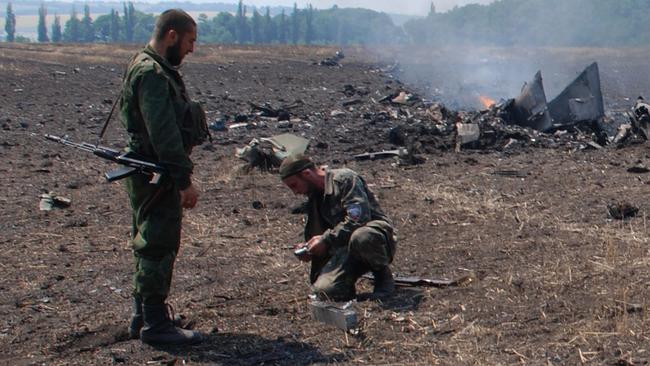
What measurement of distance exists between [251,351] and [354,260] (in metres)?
1.26

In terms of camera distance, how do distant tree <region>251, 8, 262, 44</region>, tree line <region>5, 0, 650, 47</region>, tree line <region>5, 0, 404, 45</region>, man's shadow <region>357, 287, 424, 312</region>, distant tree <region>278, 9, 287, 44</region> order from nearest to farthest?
1. man's shadow <region>357, 287, 424, 312</region>
2. tree line <region>5, 0, 650, 47</region>
3. tree line <region>5, 0, 404, 45</region>
4. distant tree <region>278, 9, 287, 44</region>
5. distant tree <region>251, 8, 262, 44</region>

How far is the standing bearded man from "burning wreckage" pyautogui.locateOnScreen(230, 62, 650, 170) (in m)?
6.65

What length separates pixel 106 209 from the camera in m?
10.1

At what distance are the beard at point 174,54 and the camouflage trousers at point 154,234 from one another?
2.17ft

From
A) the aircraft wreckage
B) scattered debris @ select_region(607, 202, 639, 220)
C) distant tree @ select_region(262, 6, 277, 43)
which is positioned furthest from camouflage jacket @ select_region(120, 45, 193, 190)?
distant tree @ select_region(262, 6, 277, 43)

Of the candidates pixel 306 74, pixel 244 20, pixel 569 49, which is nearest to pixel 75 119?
pixel 306 74

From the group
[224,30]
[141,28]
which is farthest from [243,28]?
Result: [141,28]

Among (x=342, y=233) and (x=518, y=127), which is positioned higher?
(x=342, y=233)

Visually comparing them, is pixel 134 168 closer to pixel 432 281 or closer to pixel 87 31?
pixel 432 281

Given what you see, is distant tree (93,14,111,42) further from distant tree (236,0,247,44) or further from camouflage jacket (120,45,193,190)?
camouflage jacket (120,45,193,190)

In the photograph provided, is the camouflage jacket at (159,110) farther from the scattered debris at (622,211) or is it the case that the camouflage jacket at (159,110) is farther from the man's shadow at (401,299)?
the scattered debris at (622,211)

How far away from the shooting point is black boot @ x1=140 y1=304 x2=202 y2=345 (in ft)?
18.3

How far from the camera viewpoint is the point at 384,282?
6.61 m

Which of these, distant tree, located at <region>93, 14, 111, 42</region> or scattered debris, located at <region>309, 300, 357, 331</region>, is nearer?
scattered debris, located at <region>309, 300, 357, 331</region>
